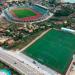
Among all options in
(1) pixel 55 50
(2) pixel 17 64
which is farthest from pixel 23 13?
(2) pixel 17 64

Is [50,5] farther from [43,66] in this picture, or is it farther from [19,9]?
[43,66]

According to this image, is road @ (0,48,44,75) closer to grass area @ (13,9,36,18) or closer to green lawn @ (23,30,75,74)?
green lawn @ (23,30,75,74)

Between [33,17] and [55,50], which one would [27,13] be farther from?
[55,50]

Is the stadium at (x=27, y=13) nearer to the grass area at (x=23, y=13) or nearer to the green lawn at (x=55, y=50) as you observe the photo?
the grass area at (x=23, y=13)

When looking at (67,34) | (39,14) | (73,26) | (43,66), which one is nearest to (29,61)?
(43,66)

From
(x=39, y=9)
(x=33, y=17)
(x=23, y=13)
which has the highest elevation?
(x=39, y=9)

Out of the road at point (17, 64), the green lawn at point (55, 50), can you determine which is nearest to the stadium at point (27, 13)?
the green lawn at point (55, 50)

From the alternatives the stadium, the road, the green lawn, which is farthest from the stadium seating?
the road
